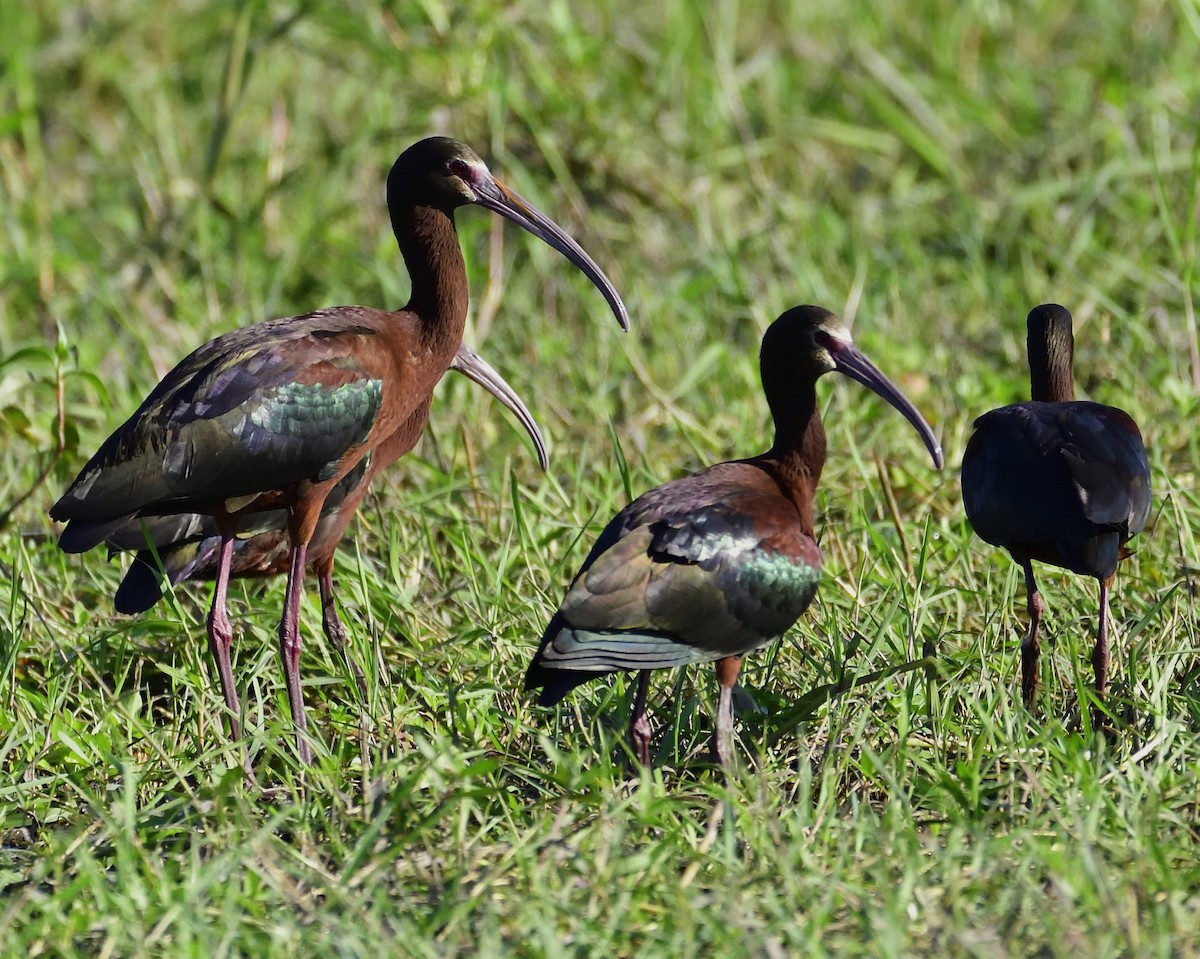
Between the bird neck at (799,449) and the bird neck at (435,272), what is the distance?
3.28 feet

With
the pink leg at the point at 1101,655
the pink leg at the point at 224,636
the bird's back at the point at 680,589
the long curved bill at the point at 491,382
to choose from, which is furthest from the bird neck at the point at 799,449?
the pink leg at the point at 224,636

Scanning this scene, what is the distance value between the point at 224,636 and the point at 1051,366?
8.00ft

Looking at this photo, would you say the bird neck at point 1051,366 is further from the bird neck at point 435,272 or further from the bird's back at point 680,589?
the bird neck at point 435,272

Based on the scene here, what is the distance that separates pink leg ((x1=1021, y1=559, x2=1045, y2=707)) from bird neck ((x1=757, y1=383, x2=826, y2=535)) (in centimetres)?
59

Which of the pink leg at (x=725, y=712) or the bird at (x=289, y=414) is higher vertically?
the bird at (x=289, y=414)

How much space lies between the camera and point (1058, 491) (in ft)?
14.4

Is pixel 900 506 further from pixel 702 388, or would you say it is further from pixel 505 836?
pixel 505 836

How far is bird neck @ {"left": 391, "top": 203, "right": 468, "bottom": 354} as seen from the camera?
203 inches

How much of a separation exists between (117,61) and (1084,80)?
495cm

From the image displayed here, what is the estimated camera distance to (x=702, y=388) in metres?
6.91

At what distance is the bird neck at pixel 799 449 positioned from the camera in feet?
15.5

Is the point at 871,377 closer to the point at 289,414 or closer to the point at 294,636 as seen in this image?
the point at 289,414

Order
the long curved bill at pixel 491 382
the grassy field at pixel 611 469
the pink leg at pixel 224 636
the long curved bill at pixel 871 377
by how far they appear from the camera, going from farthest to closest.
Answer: the long curved bill at pixel 491 382
the pink leg at pixel 224 636
the long curved bill at pixel 871 377
the grassy field at pixel 611 469

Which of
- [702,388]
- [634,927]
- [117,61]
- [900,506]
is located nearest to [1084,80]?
[702,388]
